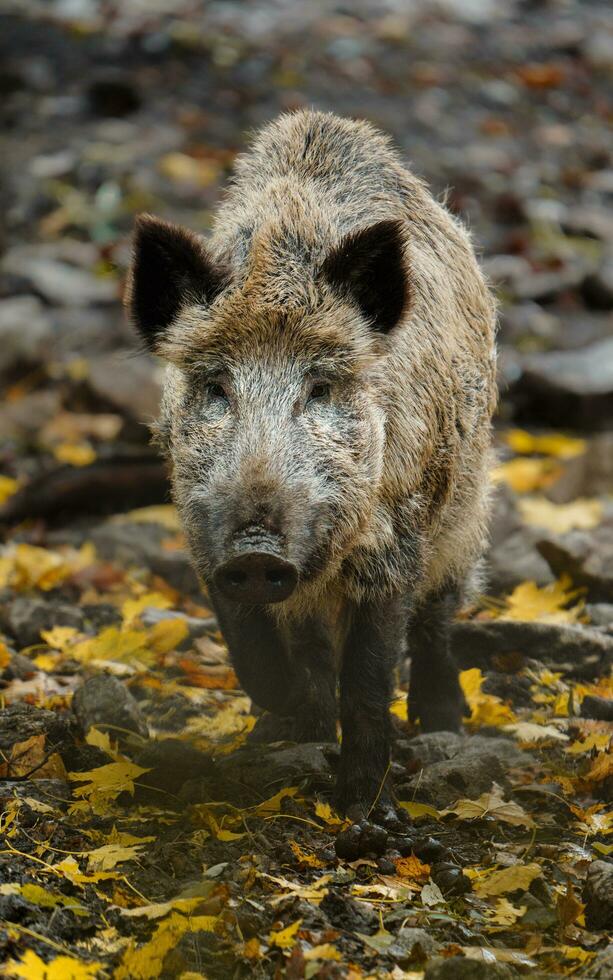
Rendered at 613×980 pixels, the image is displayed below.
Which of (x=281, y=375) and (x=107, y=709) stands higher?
(x=281, y=375)

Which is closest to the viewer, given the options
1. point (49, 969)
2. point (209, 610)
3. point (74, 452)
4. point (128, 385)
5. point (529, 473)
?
point (49, 969)

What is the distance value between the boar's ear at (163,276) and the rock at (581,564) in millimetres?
3079

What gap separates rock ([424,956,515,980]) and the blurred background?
18.5ft

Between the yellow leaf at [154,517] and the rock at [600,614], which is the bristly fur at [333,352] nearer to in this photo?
the rock at [600,614]

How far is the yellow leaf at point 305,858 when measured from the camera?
14.1 ft

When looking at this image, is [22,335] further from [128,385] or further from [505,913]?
[505,913]

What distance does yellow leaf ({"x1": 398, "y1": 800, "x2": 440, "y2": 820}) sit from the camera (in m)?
4.82

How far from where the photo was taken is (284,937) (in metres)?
3.69

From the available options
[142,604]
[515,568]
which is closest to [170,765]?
[142,604]

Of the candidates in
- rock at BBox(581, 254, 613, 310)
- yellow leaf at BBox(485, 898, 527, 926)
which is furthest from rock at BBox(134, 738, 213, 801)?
rock at BBox(581, 254, 613, 310)

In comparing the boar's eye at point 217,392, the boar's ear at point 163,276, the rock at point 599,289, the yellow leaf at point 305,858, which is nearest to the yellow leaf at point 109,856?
the yellow leaf at point 305,858

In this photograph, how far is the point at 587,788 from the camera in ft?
16.3

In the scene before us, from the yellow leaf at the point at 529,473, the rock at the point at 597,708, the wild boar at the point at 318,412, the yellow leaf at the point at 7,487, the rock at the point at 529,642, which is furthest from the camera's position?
the yellow leaf at the point at 529,473

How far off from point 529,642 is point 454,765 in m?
1.36
